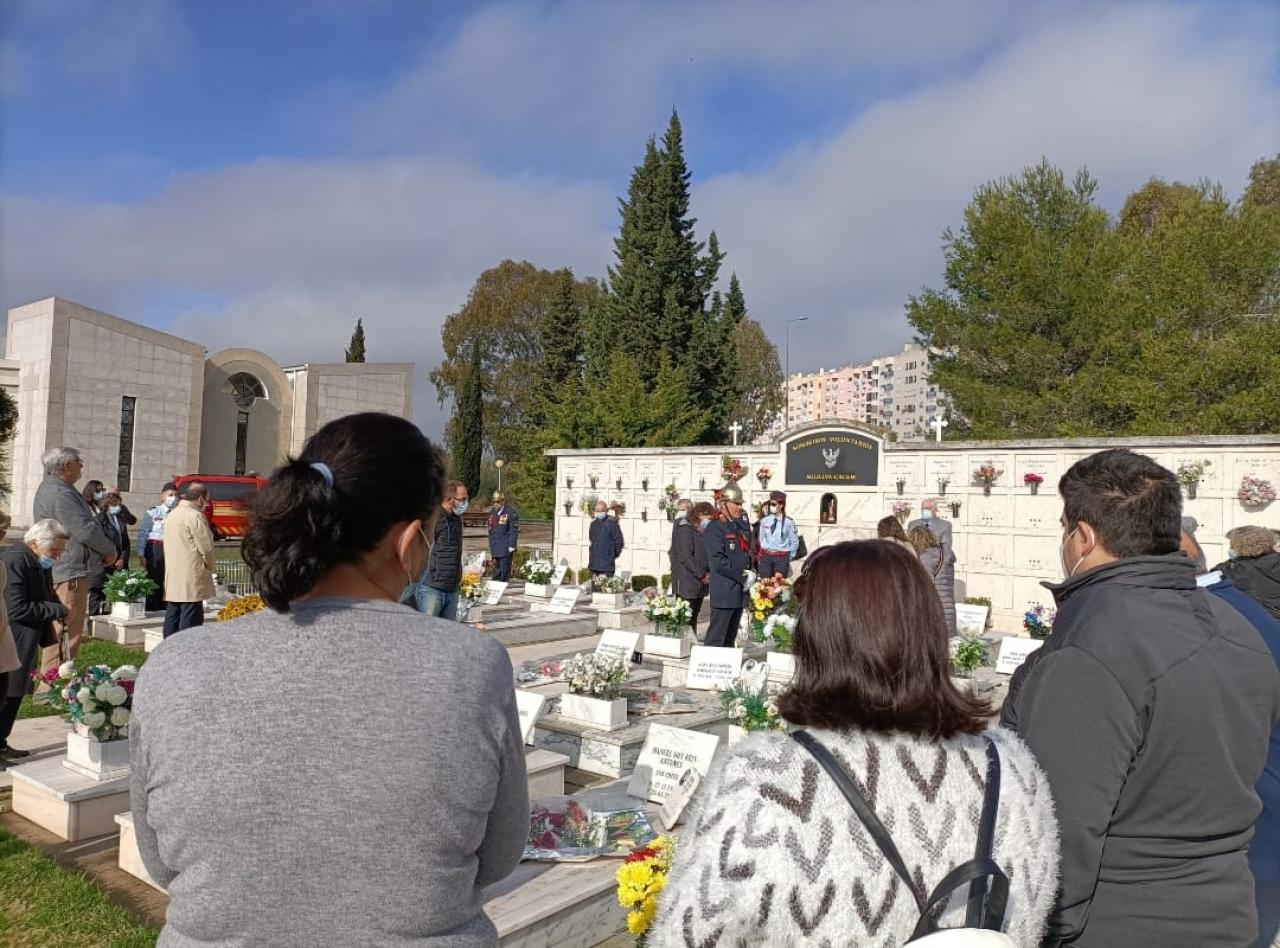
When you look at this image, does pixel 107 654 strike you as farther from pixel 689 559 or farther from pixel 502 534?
pixel 502 534

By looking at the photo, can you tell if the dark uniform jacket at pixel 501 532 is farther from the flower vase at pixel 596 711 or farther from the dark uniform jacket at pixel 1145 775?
the dark uniform jacket at pixel 1145 775

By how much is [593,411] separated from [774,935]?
102ft

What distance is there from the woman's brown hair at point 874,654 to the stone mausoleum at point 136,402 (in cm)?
3061

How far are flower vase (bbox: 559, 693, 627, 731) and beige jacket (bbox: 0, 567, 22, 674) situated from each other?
3772 millimetres

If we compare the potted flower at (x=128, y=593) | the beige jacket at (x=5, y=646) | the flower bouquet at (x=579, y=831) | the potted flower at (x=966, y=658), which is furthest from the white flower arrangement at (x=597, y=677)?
the potted flower at (x=128, y=593)

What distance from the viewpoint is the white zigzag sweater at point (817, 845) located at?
1.53 metres

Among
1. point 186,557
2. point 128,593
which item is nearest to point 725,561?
point 186,557

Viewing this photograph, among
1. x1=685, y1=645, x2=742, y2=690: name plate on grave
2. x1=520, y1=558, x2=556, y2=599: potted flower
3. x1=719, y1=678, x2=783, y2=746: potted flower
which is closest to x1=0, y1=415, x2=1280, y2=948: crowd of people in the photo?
x1=719, y1=678, x2=783, y2=746: potted flower

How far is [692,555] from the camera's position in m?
11.5

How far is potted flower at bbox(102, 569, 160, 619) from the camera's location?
1143 centimetres

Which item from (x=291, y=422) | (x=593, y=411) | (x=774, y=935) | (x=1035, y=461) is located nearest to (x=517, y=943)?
(x=774, y=935)

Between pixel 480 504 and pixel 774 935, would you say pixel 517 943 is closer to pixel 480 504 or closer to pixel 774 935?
pixel 774 935

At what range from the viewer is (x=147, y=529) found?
45.7 feet

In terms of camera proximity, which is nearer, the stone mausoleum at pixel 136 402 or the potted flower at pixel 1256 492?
the potted flower at pixel 1256 492
